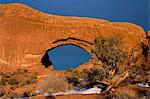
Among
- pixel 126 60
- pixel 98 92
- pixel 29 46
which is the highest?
pixel 29 46

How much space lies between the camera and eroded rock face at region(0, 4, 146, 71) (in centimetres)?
3716

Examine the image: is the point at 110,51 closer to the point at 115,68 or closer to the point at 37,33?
the point at 115,68

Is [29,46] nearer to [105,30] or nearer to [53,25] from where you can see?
[53,25]

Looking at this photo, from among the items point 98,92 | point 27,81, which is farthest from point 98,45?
point 27,81

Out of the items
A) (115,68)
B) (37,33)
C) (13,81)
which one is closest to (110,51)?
(115,68)

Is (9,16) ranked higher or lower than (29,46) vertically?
higher

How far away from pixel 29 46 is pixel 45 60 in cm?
487

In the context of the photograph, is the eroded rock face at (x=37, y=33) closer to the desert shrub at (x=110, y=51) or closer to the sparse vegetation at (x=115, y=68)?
the sparse vegetation at (x=115, y=68)

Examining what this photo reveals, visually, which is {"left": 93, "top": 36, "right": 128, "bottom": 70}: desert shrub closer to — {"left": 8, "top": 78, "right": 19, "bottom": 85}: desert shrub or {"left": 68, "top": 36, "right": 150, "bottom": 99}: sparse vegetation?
{"left": 68, "top": 36, "right": 150, "bottom": 99}: sparse vegetation

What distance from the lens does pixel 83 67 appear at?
36.7 metres

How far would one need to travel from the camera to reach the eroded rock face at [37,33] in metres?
37.2

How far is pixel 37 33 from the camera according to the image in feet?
123

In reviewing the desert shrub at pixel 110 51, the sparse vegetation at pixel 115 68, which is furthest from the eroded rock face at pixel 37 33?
the desert shrub at pixel 110 51

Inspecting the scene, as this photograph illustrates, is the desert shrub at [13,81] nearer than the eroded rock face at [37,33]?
Yes
